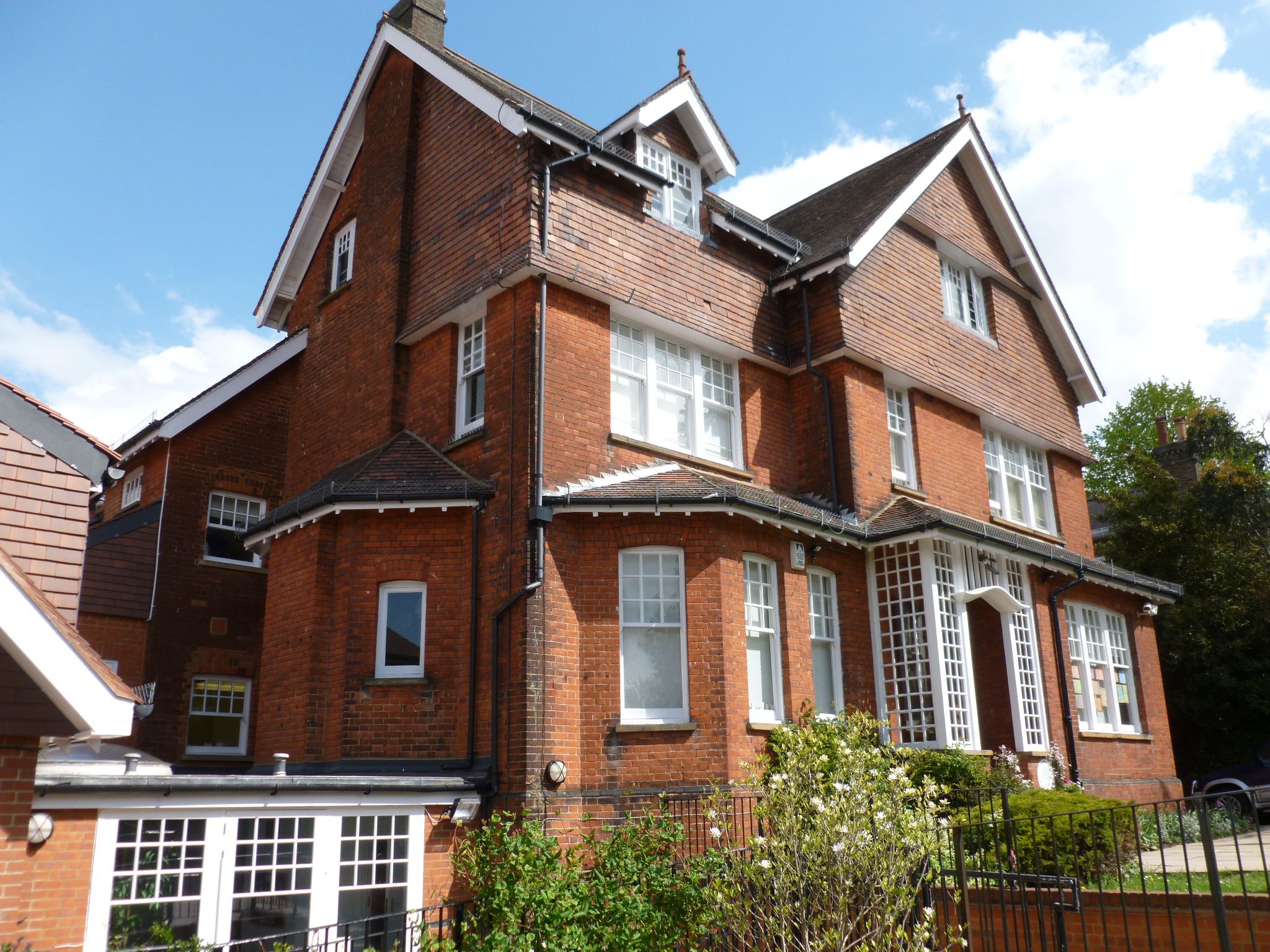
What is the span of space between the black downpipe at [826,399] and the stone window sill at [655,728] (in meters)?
5.03

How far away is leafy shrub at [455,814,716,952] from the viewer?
8953mm

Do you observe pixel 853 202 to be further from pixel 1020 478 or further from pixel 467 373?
pixel 467 373

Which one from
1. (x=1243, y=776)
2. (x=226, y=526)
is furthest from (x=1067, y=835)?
(x=226, y=526)

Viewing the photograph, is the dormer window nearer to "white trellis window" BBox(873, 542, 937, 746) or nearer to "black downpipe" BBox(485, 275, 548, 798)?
"black downpipe" BBox(485, 275, 548, 798)

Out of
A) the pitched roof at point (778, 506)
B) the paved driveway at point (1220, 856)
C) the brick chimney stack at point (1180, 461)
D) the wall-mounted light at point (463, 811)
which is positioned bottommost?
the paved driveway at point (1220, 856)

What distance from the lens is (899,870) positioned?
8516 millimetres

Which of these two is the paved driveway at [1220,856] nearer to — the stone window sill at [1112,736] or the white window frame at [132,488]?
the stone window sill at [1112,736]

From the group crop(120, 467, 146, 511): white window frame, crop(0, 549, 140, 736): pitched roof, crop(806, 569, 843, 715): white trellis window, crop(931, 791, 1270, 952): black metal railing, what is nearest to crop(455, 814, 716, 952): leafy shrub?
crop(931, 791, 1270, 952): black metal railing

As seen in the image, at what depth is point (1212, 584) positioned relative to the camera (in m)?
25.1

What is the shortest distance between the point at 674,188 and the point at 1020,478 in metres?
A: 9.91

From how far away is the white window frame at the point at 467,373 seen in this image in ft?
49.7

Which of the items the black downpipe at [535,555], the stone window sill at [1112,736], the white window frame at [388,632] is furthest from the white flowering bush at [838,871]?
the stone window sill at [1112,736]

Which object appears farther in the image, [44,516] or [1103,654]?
[1103,654]

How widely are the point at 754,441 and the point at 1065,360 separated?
34.0ft
